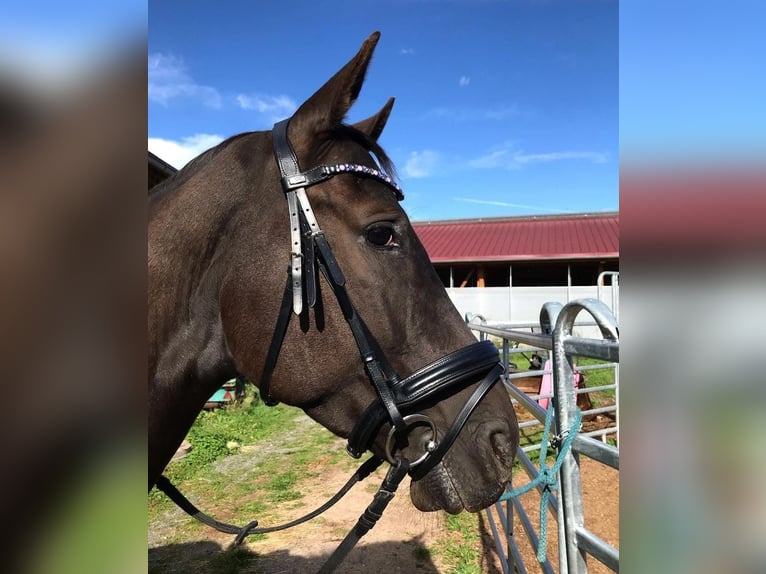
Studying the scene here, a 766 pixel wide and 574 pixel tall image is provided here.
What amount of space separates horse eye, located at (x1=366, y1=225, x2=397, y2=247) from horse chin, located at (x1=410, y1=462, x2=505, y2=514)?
81 centimetres

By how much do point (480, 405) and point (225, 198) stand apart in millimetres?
1202

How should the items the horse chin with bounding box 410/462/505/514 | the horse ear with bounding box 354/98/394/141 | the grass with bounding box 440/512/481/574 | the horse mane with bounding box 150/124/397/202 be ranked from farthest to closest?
1. the grass with bounding box 440/512/481/574
2. the horse ear with bounding box 354/98/394/141
3. the horse mane with bounding box 150/124/397/202
4. the horse chin with bounding box 410/462/505/514

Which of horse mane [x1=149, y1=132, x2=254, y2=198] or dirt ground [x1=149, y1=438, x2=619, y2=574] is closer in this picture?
horse mane [x1=149, y1=132, x2=254, y2=198]

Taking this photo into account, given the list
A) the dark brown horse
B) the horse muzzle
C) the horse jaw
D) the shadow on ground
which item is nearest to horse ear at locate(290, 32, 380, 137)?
the dark brown horse

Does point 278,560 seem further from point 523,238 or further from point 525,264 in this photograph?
point 523,238

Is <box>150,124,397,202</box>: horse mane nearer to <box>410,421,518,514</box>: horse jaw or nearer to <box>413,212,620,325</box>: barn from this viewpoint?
<box>410,421,518,514</box>: horse jaw

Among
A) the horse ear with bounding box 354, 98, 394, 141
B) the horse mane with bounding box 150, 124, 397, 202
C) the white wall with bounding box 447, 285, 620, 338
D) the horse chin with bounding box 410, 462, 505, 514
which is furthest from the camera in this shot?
the white wall with bounding box 447, 285, 620, 338

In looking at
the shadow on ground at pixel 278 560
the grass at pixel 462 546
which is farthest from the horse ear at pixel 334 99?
the shadow on ground at pixel 278 560

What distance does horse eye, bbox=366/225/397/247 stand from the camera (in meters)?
1.67

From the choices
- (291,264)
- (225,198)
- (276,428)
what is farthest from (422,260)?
(276,428)

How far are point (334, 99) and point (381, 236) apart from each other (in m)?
0.53
